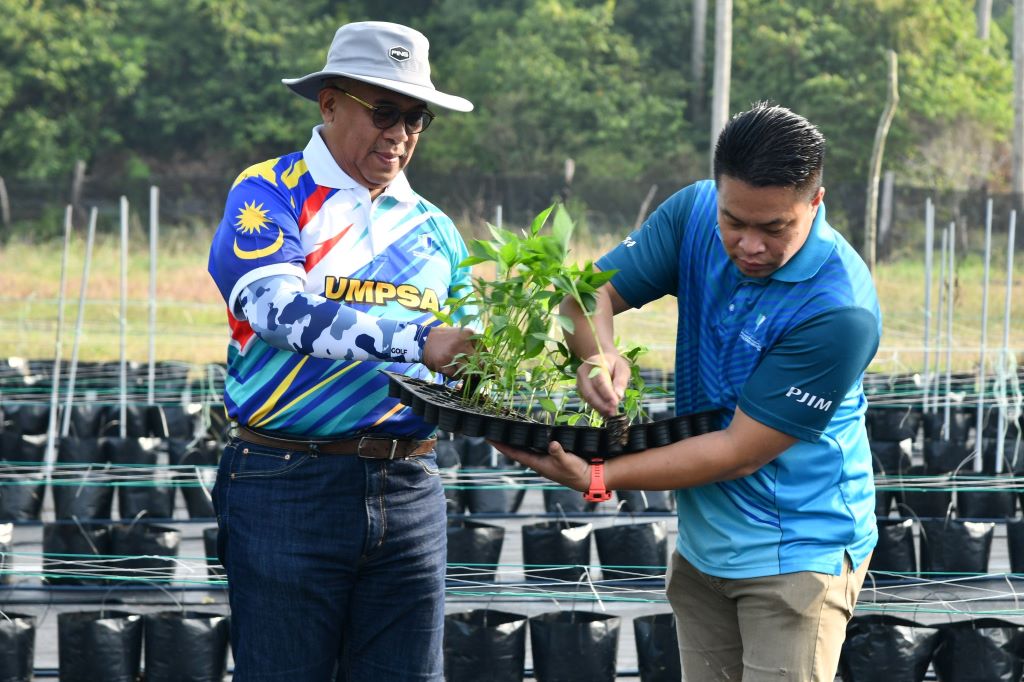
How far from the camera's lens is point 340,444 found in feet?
7.06

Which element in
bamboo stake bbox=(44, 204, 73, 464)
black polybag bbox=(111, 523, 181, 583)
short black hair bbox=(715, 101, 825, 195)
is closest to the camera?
short black hair bbox=(715, 101, 825, 195)

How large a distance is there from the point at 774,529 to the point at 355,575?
28.6 inches

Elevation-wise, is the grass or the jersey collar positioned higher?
the grass

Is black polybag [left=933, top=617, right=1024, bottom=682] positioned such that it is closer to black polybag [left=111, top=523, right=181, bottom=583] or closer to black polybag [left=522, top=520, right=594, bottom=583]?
black polybag [left=522, top=520, right=594, bottom=583]

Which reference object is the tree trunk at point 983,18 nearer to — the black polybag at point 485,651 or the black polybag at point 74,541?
the black polybag at point 74,541

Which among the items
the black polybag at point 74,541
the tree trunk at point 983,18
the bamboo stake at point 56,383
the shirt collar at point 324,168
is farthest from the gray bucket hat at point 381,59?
the tree trunk at point 983,18

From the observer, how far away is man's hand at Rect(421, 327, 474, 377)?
2037 mm

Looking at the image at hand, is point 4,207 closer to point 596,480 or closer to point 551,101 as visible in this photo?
point 551,101

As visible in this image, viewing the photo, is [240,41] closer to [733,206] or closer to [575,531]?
[575,531]

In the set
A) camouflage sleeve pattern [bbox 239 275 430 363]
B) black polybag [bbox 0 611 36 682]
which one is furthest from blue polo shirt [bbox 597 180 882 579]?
black polybag [bbox 0 611 36 682]

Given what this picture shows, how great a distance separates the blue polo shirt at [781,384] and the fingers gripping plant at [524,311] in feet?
0.53

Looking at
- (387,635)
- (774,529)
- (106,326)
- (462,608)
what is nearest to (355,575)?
(387,635)

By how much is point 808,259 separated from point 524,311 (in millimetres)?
474

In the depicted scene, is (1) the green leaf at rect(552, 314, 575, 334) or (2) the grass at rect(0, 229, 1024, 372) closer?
(1) the green leaf at rect(552, 314, 575, 334)
